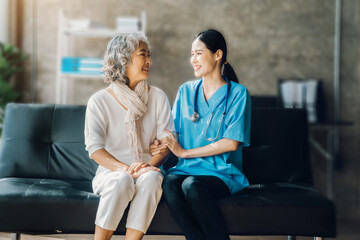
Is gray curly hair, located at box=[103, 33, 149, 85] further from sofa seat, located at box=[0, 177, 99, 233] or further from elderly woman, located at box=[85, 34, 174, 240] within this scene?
sofa seat, located at box=[0, 177, 99, 233]

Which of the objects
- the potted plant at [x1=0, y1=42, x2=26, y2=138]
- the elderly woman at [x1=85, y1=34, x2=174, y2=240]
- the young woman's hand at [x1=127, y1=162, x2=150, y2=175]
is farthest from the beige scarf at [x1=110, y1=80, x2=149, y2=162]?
the potted plant at [x1=0, y1=42, x2=26, y2=138]

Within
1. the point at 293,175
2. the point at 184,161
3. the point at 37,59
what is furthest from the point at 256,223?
the point at 37,59

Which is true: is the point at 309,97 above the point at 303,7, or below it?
below

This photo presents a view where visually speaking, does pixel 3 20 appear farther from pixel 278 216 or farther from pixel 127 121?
pixel 278 216

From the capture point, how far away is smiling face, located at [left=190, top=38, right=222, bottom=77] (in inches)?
79.7

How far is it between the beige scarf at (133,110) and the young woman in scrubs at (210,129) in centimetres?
14

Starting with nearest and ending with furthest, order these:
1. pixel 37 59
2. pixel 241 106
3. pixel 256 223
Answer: pixel 256 223
pixel 241 106
pixel 37 59

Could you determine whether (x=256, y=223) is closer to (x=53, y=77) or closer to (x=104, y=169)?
(x=104, y=169)

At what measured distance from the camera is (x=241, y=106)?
1962 mm

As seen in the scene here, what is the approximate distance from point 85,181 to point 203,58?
951 mm

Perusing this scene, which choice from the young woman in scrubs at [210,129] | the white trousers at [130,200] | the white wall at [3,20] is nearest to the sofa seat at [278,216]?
the young woman in scrubs at [210,129]

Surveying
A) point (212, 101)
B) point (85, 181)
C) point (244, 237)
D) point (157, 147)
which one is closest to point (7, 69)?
point (85, 181)

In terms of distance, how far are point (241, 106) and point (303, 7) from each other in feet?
8.29

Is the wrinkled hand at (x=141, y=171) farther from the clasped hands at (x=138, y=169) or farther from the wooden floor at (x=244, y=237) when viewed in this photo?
the wooden floor at (x=244, y=237)
